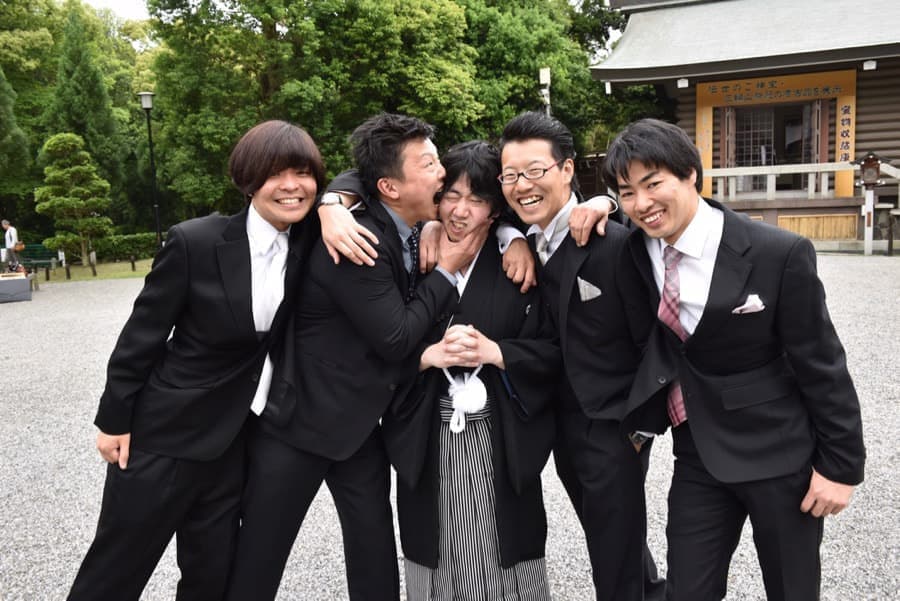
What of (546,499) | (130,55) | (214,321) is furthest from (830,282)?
(130,55)

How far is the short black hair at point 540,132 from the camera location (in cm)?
244

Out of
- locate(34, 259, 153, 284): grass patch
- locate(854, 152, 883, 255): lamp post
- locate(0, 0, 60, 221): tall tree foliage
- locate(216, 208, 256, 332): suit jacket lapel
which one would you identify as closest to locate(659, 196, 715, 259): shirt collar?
locate(216, 208, 256, 332): suit jacket lapel

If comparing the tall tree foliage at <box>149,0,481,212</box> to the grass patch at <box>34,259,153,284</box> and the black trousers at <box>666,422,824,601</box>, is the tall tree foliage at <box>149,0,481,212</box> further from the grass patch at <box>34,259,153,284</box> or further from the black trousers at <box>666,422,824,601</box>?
the black trousers at <box>666,422,824,601</box>

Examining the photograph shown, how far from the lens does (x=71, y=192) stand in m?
19.4

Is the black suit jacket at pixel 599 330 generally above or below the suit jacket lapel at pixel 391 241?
below

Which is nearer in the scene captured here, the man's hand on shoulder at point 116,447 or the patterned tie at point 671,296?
the patterned tie at point 671,296

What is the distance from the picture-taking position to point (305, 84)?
680 inches

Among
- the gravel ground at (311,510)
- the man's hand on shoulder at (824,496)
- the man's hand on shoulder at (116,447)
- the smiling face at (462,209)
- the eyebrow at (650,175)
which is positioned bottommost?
the gravel ground at (311,510)

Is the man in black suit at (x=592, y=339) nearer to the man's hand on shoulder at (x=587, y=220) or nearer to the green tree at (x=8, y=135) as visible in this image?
the man's hand on shoulder at (x=587, y=220)

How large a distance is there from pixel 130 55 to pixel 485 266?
146 feet

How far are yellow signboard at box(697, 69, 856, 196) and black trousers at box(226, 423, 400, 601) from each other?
16.9 metres

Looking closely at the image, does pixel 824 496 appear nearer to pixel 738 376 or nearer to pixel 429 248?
pixel 738 376

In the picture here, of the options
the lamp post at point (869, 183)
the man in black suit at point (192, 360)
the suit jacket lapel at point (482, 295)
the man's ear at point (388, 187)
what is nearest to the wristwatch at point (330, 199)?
the man in black suit at point (192, 360)

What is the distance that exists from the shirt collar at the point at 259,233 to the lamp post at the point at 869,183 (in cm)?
1569
